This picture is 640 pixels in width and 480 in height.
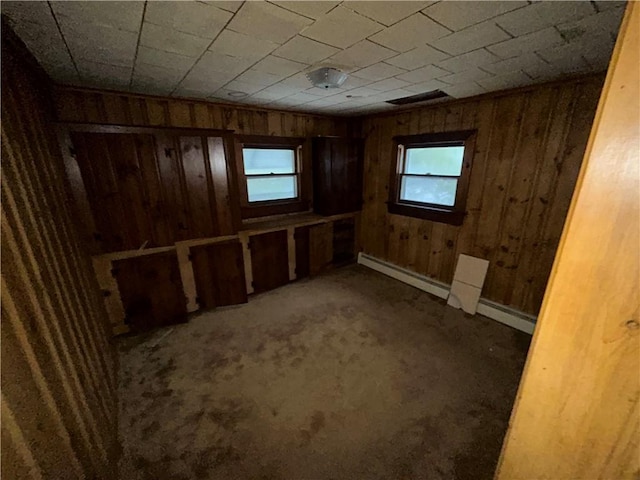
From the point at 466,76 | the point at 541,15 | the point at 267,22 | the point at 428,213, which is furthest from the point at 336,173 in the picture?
the point at 541,15

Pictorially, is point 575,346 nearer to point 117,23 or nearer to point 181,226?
point 117,23

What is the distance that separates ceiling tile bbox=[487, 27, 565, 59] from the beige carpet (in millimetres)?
2341

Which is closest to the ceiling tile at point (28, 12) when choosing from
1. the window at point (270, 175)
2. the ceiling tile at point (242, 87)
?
the ceiling tile at point (242, 87)

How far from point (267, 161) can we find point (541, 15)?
294 cm

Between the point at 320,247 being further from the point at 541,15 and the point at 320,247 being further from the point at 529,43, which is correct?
the point at 541,15

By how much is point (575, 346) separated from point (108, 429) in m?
2.29

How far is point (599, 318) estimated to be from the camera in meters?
0.53

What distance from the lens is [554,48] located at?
1.55 meters

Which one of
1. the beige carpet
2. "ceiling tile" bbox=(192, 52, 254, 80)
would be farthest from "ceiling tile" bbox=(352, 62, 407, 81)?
the beige carpet

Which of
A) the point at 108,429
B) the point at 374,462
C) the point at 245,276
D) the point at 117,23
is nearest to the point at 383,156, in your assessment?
the point at 245,276

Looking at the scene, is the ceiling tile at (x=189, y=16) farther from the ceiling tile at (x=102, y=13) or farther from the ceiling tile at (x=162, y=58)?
the ceiling tile at (x=162, y=58)

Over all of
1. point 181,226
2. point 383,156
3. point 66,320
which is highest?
point 383,156

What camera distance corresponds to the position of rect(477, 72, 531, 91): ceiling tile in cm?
204

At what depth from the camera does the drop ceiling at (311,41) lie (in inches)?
45.1
